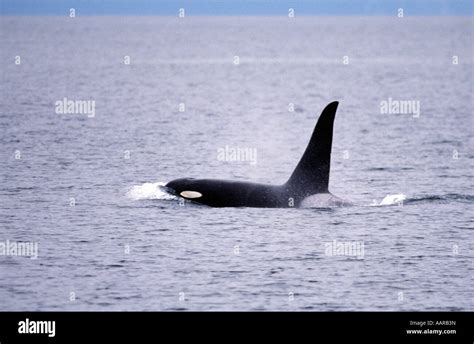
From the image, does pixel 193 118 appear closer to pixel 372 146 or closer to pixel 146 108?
pixel 146 108

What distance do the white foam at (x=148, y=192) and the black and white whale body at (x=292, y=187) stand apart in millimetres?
948

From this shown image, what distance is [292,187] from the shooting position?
26359 mm

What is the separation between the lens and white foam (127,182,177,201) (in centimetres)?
2822

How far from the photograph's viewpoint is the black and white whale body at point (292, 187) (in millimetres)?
25781

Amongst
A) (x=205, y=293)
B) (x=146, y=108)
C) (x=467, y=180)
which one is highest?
(x=146, y=108)

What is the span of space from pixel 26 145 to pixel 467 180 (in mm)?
14909

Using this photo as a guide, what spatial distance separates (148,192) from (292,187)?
14.0ft

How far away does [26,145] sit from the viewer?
129 ft

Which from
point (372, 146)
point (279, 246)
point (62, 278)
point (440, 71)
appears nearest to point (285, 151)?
point (372, 146)

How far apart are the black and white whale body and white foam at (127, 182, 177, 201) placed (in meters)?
0.95
